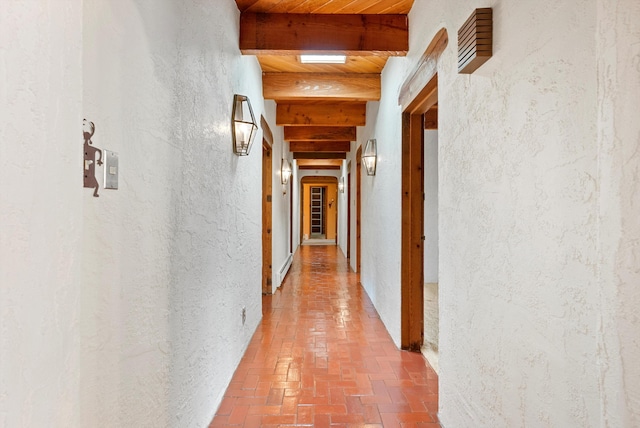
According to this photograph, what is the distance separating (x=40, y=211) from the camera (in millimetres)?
714

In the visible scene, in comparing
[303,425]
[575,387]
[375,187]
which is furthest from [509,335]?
[375,187]

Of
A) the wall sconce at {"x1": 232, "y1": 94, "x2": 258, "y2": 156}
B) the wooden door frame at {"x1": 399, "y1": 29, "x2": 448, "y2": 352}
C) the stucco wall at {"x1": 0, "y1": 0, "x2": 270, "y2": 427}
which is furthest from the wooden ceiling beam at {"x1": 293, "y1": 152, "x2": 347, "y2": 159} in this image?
the stucco wall at {"x1": 0, "y1": 0, "x2": 270, "y2": 427}

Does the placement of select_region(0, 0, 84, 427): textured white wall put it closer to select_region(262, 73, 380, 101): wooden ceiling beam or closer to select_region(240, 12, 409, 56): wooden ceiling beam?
select_region(240, 12, 409, 56): wooden ceiling beam

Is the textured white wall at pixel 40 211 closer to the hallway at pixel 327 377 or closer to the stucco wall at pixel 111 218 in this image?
the stucco wall at pixel 111 218

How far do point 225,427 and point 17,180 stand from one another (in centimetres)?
174

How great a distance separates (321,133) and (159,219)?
5.25m

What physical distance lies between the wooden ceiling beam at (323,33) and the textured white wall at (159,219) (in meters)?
0.36

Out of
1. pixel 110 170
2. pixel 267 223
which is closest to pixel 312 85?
pixel 267 223

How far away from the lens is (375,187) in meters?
4.27

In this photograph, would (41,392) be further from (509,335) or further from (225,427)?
(225,427)

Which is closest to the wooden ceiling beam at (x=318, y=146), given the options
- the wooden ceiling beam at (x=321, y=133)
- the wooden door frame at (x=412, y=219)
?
the wooden ceiling beam at (x=321, y=133)

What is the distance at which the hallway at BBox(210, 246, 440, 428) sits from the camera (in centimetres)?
205

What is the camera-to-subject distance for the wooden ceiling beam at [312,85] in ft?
13.0

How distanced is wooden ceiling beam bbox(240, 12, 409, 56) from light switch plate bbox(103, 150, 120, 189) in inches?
81.1
